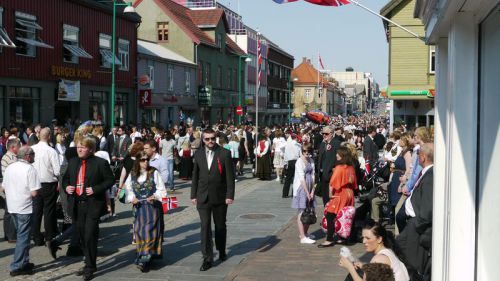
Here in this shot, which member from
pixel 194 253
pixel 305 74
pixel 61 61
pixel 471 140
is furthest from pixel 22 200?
pixel 305 74

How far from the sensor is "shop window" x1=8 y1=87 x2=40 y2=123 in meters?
23.3

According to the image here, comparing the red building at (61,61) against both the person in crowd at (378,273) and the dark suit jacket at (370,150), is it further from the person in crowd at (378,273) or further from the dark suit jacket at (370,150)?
the person in crowd at (378,273)

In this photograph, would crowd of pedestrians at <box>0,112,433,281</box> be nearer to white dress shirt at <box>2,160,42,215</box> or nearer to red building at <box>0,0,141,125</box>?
white dress shirt at <box>2,160,42,215</box>

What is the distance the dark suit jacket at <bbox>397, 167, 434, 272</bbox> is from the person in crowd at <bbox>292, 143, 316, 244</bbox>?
3610 millimetres

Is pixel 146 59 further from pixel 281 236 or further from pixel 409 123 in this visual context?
pixel 281 236

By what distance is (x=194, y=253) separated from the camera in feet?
29.9

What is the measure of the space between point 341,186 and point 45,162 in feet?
15.0

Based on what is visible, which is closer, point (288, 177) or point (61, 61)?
point (288, 177)

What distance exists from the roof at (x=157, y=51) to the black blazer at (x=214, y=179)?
27353mm

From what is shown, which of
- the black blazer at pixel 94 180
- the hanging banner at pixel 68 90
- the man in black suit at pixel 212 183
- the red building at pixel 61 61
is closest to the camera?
the black blazer at pixel 94 180

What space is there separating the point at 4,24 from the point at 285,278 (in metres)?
18.9

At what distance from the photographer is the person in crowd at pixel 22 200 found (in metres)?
7.63

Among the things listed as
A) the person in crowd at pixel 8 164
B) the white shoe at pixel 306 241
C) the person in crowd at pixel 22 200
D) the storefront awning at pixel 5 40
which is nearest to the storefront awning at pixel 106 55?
the storefront awning at pixel 5 40

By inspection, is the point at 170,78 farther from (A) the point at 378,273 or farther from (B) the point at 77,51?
(A) the point at 378,273
